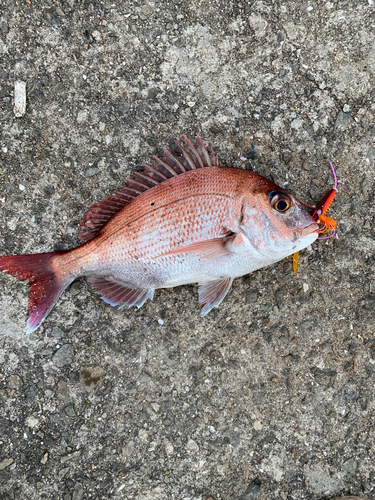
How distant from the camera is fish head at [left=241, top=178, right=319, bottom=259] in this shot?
7.57 feet

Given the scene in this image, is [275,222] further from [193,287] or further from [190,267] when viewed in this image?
[193,287]

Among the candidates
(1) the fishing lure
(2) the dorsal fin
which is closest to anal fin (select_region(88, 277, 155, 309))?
(2) the dorsal fin

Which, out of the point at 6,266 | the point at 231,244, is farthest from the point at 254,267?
the point at 6,266

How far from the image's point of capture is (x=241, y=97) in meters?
2.74

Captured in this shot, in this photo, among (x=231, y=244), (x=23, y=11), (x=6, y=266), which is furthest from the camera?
(x=23, y=11)

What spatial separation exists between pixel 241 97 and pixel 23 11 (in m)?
1.63

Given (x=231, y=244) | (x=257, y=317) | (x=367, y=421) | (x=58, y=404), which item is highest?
(x=231, y=244)

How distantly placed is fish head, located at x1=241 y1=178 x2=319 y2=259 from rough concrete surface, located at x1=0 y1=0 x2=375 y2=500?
463mm

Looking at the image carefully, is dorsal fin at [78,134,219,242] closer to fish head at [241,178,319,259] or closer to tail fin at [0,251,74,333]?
tail fin at [0,251,74,333]

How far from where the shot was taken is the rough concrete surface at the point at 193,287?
2674 mm

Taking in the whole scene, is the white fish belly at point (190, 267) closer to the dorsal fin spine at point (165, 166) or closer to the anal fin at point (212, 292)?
the anal fin at point (212, 292)

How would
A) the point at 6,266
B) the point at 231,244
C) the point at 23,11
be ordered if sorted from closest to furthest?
1. the point at 231,244
2. the point at 6,266
3. the point at 23,11

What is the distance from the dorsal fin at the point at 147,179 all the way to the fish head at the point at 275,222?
40 centimetres

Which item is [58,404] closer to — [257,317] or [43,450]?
[43,450]
